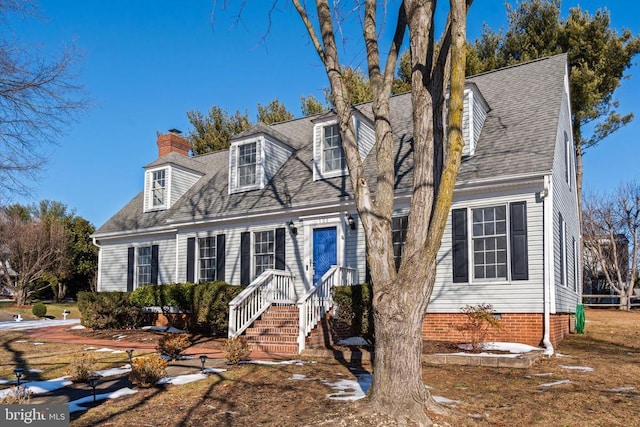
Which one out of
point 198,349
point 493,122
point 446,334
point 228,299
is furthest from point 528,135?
point 198,349

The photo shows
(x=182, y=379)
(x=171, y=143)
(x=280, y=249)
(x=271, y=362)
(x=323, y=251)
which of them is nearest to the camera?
(x=182, y=379)

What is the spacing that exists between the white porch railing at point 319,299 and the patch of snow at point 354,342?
732 millimetres

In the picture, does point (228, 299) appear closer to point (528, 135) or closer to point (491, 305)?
point (491, 305)

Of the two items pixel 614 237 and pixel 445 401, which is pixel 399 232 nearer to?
pixel 445 401

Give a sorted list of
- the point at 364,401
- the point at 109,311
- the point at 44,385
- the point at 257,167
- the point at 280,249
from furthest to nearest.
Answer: the point at 257,167, the point at 109,311, the point at 280,249, the point at 44,385, the point at 364,401

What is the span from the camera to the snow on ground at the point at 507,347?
9.95 metres

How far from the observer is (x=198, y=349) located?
37.0ft

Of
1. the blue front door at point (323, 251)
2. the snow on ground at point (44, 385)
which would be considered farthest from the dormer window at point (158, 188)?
the snow on ground at point (44, 385)

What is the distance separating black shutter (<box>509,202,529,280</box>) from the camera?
1101 cm

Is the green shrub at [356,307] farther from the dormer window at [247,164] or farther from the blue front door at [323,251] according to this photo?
the dormer window at [247,164]

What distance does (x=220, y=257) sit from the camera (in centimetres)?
1611

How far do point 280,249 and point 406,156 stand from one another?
4273 mm

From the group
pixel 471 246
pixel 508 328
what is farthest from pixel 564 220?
pixel 508 328

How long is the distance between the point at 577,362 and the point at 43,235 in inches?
1149
